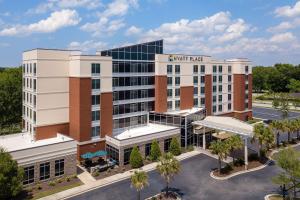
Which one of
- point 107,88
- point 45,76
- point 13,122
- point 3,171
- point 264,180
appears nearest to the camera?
point 3,171

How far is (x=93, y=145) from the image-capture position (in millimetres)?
51375

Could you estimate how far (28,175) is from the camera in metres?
41.0

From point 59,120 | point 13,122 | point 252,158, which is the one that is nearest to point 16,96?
point 13,122

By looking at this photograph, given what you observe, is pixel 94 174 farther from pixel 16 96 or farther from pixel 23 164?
pixel 16 96

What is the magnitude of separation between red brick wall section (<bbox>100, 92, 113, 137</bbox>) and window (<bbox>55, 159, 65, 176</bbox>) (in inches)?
417

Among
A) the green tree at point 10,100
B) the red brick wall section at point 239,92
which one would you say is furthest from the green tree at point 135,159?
the red brick wall section at point 239,92

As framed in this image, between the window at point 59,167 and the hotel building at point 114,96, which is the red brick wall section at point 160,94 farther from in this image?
the window at point 59,167

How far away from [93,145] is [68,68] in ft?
51.2

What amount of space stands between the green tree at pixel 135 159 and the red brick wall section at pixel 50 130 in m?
14.3

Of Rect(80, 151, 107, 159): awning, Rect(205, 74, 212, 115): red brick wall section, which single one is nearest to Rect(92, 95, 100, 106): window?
Rect(80, 151, 107, 159): awning

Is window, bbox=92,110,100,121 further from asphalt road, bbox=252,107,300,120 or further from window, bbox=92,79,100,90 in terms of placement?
asphalt road, bbox=252,107,300,120

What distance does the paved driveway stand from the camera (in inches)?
1505

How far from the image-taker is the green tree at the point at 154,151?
50938 mm

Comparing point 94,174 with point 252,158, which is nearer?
point 94,174
